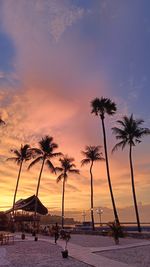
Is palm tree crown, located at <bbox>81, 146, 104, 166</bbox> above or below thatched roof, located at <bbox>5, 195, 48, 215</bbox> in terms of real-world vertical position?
above

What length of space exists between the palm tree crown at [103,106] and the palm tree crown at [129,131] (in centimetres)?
304

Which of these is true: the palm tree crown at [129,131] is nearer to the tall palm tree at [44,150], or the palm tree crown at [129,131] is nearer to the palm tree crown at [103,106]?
the palm tree crown at [103,106]

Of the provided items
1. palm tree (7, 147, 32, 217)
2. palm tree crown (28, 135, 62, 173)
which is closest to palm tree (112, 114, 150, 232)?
palm tree crown (28, 135, 62, 173)

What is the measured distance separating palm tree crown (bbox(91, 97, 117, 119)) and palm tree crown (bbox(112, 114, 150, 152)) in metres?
3.04

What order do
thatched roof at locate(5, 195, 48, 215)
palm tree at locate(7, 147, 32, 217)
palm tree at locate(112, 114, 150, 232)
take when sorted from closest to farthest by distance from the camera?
palm tree at locate(112, 114, 150, 232), thatched roof at locate(5, 195, 48, 215), palm tree at locate(7, 147, 32, 217)

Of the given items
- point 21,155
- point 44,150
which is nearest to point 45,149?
point 44,150

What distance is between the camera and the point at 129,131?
41.2m

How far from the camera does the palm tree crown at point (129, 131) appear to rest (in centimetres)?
4094

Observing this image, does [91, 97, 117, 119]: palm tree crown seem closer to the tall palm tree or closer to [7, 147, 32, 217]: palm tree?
the tall palm tree

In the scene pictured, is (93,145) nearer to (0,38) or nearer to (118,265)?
(0,38)

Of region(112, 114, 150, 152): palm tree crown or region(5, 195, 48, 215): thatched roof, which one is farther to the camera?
region(5, 195, 48, 215): thatched roof

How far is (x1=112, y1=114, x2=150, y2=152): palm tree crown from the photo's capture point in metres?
40.9

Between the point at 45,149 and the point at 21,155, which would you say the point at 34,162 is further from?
the point at 21,155

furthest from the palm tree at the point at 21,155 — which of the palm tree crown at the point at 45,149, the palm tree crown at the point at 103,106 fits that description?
the palm tree crown at the point at 103,106
